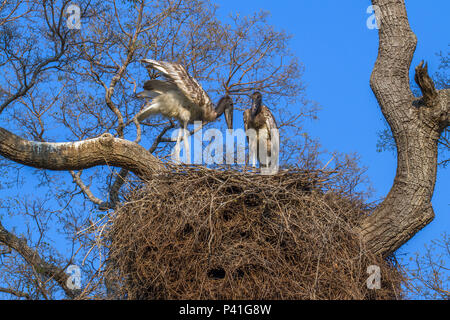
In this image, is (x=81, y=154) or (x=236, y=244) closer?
(x=236, y=244)

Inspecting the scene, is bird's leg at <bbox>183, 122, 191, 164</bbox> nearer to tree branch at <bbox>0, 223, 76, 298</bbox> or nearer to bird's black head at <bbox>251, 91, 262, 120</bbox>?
bird's black head at <bbox>251, 91, 262, 120</bbox>

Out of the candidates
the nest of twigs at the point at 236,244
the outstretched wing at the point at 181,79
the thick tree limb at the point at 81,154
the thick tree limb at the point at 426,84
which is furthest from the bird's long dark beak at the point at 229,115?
the thick tree limb at the point at 426,84

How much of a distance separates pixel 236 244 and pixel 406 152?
6.62 feet

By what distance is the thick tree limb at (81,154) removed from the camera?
6273mm

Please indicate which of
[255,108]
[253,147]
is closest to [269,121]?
[255,108]

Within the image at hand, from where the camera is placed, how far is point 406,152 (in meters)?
6.20

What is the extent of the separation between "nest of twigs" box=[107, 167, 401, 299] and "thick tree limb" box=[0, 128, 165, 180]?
0.47m

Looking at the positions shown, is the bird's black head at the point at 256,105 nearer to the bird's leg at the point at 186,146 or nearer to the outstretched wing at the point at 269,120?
the outstretched wing at the point at 269,120

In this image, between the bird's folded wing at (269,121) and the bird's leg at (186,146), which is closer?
the bird's leg at (186,146)

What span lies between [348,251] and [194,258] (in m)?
1.55

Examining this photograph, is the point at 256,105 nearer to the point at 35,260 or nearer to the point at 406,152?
the point at 406,152

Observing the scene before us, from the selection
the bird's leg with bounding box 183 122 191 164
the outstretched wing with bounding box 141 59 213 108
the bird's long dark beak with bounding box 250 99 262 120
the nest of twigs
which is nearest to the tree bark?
the nest of twigs

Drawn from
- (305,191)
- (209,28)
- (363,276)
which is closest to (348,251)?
(363,276)

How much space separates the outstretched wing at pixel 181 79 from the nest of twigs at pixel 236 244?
213 centimetres
